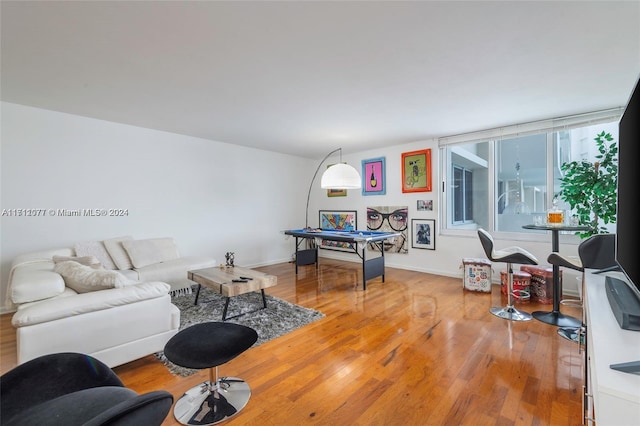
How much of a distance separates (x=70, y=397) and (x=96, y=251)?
3.12 meters

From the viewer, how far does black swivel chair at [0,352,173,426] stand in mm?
816

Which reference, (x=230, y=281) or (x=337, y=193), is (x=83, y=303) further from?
(x=337, y=193)

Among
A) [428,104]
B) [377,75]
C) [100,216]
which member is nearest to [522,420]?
[377,75]

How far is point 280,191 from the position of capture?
A: 6.22m

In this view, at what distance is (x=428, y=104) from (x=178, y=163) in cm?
397

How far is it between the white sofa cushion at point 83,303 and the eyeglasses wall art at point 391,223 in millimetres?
4197

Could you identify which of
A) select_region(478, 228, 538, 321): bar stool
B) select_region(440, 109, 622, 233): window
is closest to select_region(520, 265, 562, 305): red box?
select_region(478, 228, 538, 321): bar stool

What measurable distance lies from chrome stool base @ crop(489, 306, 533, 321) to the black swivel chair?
10.9 feet

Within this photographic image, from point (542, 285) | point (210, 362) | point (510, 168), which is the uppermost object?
point (510, 168)

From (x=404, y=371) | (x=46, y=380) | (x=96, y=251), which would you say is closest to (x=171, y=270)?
(x=96, y=251)

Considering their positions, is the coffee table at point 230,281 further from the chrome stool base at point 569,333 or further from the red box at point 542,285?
the red box at point 542,285

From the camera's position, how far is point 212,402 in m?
1.71

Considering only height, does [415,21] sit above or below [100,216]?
above

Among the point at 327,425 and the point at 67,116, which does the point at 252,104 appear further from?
the point at 327,425
